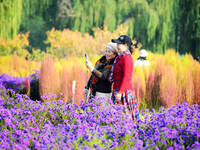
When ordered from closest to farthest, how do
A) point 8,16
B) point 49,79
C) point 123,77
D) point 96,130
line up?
point 96,130, point 123,77, point 49,79, point 8,16

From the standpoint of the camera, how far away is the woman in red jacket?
4.10m

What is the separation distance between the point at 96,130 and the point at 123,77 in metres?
1.24

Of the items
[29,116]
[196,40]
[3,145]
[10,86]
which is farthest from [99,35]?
[3,145]

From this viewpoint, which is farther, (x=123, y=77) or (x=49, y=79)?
(x=49, y=79)

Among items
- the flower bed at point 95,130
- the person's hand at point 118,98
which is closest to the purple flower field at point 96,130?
the flower bed at point 95,130

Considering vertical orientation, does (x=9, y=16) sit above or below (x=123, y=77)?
above

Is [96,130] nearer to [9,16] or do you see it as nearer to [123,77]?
[123,77]

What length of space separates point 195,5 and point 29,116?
13.1 metres

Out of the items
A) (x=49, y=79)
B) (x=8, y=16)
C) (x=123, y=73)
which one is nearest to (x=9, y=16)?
(x=8, y=16)

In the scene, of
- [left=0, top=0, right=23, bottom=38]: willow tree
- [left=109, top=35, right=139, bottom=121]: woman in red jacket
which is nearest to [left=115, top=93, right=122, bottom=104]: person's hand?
[left=109, top=35, right=139, bottom=121]: woman in red jacket

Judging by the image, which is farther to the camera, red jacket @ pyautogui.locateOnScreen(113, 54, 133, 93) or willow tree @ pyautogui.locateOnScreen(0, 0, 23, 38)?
willow tree @ pyautogui.locateOnScreen(0, 0, 23, 38)

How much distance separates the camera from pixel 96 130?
119 inches

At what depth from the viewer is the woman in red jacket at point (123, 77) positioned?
13.4 ft

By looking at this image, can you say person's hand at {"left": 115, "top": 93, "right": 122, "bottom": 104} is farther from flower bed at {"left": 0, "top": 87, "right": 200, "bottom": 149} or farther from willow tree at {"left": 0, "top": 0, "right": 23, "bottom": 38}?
willow tree at {"left": 0, "top": 0, "right": 23, "bottom": 38}
